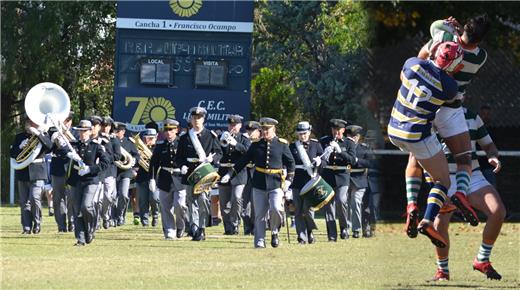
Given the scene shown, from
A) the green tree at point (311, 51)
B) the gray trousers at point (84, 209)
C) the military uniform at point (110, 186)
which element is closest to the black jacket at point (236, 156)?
the military uniform at point (110, 186)

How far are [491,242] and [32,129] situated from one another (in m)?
9.50

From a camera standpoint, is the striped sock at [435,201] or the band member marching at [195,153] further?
the band member marching at [195,153]

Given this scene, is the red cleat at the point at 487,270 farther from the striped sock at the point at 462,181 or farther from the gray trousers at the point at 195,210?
the gray trousers at the point at 195,210

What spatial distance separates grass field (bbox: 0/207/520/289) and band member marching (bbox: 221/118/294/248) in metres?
0.36

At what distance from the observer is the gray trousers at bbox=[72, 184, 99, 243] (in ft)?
56.9

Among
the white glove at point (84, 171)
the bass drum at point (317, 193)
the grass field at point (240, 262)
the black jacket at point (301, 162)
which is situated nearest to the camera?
the grass field at point (240, 262)

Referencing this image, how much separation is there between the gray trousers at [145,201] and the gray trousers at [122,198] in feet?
0.74

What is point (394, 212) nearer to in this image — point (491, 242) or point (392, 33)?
point (392, 33)

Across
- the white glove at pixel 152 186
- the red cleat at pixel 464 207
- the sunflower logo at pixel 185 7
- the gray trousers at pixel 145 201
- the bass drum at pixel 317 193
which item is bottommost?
the gray trousers at pixel 145 201

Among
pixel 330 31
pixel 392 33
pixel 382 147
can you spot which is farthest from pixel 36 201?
pixel 330 31

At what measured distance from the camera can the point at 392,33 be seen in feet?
53.9

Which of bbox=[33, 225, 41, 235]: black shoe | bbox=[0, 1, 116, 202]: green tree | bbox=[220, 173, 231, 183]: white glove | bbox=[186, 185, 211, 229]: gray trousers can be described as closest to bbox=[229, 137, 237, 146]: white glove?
bbox=[186, 185, 211, 229]: gray trousers

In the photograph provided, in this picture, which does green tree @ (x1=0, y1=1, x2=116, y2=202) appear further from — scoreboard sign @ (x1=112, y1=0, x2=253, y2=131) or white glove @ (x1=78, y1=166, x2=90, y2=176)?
white glove @ (x1=78, y1=166, x2=90, y2=176)

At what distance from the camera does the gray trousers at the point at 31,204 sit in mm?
20016
